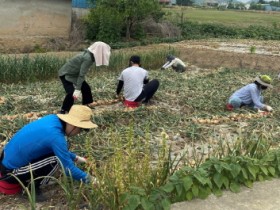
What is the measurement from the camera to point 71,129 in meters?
3.45

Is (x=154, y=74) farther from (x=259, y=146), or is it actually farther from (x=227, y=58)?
(x=259, y=146)

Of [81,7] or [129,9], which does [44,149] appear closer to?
[129,9]

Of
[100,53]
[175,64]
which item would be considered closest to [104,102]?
[100,53]

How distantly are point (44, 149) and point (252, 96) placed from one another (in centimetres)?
466

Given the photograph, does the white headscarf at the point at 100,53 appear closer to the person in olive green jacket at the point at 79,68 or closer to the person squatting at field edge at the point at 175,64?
the person in olive green jacket at the point at 79,68

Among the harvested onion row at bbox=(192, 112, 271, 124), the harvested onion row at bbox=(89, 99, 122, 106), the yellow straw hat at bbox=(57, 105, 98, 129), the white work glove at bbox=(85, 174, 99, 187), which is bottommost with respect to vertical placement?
the harvested onion row at bbox=(89, 99, 122, 106)

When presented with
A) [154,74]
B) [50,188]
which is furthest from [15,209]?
[154,74]

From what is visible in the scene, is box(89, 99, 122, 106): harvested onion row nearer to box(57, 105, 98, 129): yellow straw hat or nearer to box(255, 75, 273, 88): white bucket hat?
box(255, 75, 273, 88): white bucket hat

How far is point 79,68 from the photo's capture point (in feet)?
20.9

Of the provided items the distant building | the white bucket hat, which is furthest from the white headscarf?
the distant building

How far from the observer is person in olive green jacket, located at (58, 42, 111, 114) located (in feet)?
20.0

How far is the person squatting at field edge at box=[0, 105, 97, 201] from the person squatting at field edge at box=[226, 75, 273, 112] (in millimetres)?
4284

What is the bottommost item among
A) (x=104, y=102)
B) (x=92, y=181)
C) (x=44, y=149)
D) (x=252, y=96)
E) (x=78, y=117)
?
(x=104, y=102)

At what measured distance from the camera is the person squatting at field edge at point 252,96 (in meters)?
6.97
